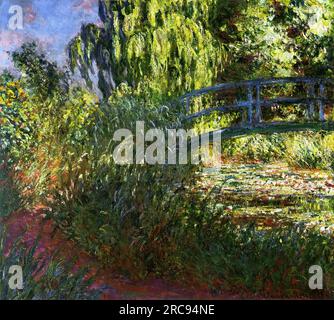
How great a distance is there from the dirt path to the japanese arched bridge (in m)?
1.06

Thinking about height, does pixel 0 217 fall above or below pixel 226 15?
below

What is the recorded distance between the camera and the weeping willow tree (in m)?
4.74

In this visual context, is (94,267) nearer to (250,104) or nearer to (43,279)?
(43,279)

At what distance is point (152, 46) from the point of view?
16.0 ft

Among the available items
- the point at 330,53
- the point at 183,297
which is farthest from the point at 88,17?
the point at 183,297

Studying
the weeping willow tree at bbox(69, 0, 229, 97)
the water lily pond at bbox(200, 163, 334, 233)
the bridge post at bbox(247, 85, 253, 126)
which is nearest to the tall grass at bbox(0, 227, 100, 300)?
the water lily pond at bbox(200, 163, 334, 233)

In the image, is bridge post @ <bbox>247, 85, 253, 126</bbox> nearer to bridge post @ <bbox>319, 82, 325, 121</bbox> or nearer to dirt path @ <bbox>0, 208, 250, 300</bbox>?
bridge post @ <bbox>319, 82, 325, 121</bbox>

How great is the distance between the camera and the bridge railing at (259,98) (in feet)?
15.2

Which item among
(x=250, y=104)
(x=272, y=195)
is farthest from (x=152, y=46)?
(x=272, y=195)

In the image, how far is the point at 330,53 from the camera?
4.63m

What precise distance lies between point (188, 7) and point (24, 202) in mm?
1714

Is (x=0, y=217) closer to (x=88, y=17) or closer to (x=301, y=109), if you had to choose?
(x=88, y=17)

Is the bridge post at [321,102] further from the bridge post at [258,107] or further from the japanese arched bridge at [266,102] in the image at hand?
the bridge post at [258,107]

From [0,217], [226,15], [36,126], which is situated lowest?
[0,217]
